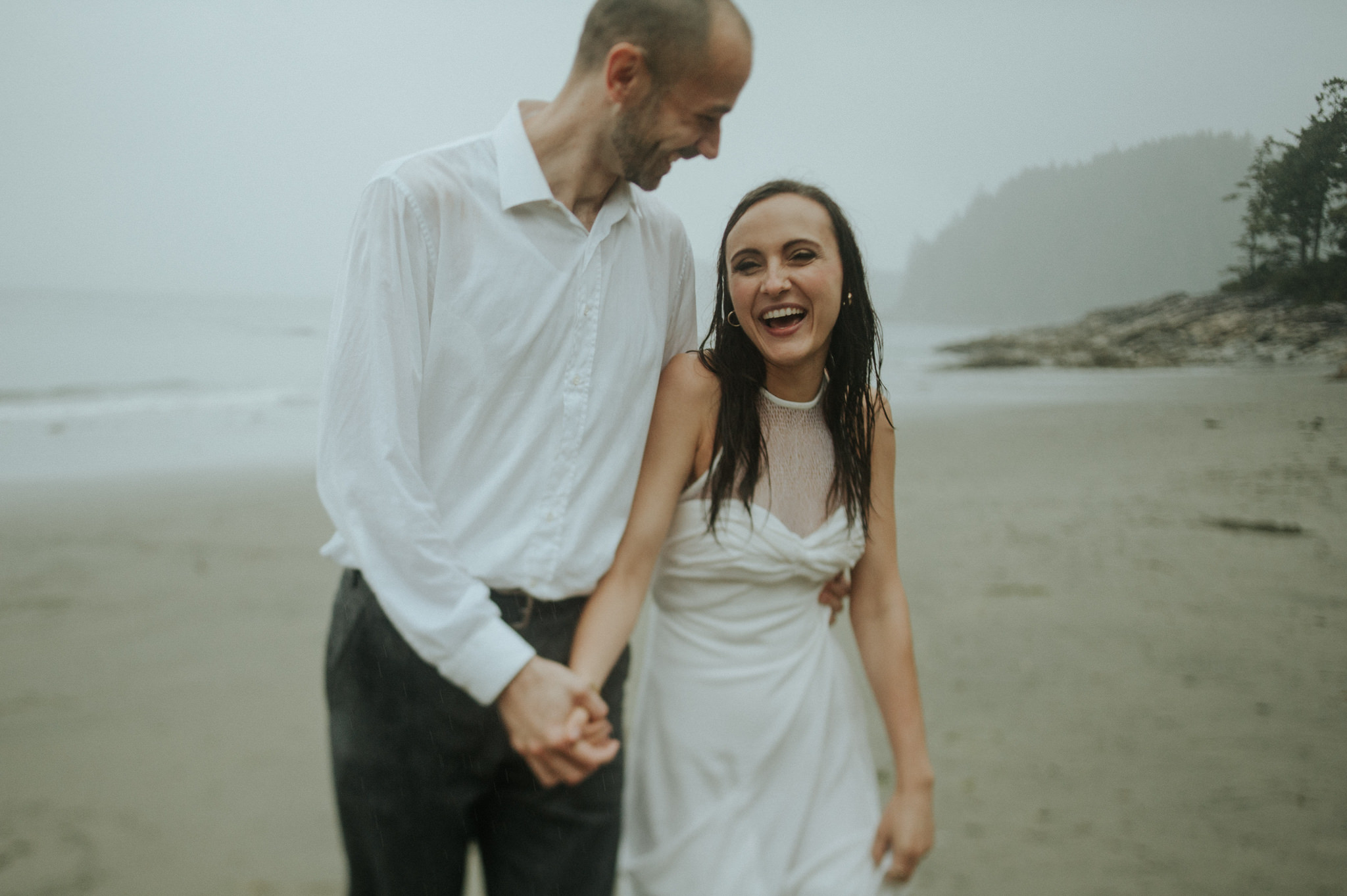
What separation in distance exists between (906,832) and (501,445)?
105cm

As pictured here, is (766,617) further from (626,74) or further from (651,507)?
(626,74)

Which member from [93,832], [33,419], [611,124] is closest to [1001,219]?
[611,124]

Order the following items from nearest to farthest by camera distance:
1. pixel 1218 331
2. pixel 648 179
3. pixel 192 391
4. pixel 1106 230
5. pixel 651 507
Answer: pixel 648 179
pixel 651 507
pixel 1218 331
pixel 1106 230
pixel 192 391

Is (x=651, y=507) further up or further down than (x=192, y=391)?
further up

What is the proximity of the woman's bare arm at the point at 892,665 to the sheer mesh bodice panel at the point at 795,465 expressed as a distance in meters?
0.11

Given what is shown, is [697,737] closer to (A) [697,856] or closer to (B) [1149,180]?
(A) [697,856]

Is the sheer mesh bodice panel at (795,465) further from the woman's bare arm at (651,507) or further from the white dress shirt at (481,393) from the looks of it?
the white dress shirt at (481,393)

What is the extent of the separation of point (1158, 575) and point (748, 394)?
3903mm

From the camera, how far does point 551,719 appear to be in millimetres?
1298

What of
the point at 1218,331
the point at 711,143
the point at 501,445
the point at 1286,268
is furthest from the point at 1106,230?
the point at 501,445

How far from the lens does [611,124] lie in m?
1.46

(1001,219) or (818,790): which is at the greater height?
(1001,219)

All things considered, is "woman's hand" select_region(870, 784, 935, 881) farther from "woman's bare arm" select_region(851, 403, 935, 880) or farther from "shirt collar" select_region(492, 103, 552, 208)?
"shirt collar" select_region(492, 103, 552, 208)

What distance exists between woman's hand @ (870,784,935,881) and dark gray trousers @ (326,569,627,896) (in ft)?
1.77
